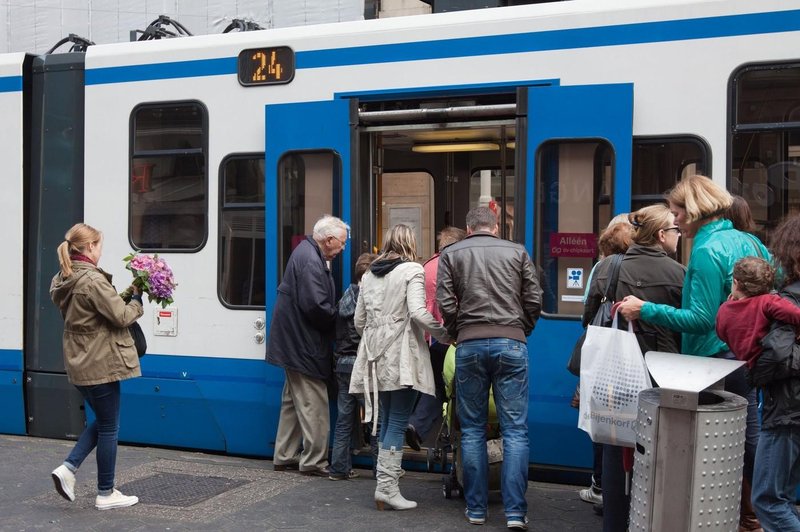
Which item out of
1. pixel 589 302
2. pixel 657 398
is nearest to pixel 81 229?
pixel 589 302

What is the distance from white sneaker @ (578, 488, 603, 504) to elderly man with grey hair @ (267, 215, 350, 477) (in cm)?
176

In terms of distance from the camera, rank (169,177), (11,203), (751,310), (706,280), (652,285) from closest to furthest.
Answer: (751,310), (706,280), (652,285), (169,177), (11,203)

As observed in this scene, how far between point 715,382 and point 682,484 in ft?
1.47

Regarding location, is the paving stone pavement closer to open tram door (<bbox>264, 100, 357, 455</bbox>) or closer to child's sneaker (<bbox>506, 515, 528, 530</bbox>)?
child's sneaker (<bbox>506, 515, 528, 530</bbox>)

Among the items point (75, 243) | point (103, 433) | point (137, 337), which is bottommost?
point (103, 433)

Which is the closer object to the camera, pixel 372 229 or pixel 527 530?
pixel 527 530

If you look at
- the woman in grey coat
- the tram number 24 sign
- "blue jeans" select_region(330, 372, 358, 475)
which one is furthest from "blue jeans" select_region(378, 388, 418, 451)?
the tram number 24 sign

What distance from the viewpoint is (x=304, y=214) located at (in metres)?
6.75

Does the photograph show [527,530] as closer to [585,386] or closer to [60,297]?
[585,386]

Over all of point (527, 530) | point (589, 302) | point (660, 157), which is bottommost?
point (527, 530)

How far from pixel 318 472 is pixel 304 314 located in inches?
42.8

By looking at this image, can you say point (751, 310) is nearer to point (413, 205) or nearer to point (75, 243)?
point (75, 243)

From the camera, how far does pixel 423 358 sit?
5.72 meters

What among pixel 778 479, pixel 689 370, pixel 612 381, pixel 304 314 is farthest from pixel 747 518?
pixel 304 314
